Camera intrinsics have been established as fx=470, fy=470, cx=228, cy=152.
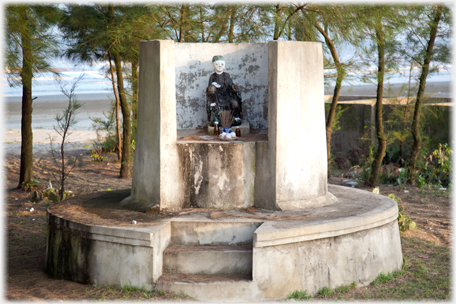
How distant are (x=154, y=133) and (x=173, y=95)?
1.74 feet

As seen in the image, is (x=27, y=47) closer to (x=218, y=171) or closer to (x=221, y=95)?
(x=221, y=95)

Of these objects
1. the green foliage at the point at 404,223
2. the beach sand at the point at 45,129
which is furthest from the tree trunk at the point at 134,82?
the green foliage at the point at 404,223

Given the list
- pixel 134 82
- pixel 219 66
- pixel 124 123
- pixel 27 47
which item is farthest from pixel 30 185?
pixel 219 66

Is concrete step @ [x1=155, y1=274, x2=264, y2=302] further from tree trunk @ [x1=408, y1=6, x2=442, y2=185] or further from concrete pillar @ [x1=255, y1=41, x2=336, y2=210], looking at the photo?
tree trunk @ [x1=408, y1=6, x2=442, y2=185]

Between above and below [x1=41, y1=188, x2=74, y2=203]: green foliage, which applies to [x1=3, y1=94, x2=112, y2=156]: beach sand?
above

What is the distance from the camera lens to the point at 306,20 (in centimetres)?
878

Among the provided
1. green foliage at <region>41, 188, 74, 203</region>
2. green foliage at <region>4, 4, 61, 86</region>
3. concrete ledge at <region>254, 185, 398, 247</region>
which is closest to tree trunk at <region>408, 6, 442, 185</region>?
concrete ledge at <region>254, 185, 398, 247</region>

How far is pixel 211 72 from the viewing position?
7.19 m

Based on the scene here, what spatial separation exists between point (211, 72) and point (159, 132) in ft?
5.91

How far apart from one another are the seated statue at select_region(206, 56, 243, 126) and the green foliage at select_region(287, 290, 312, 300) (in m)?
2.66

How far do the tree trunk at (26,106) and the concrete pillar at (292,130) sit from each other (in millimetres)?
5411

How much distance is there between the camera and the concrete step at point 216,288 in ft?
15.6

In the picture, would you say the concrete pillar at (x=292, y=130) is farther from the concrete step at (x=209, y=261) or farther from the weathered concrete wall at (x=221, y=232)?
the concrete step at (x=209, y=261)

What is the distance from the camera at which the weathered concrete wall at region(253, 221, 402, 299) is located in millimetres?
4867
